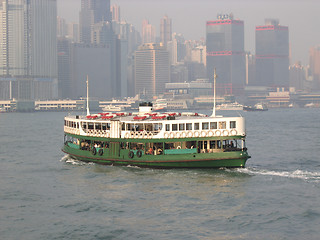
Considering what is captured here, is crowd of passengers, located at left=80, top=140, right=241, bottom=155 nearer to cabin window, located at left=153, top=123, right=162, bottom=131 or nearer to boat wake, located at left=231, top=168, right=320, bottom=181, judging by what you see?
cabin window, located at left=153, top=123, right=162, bottom=131

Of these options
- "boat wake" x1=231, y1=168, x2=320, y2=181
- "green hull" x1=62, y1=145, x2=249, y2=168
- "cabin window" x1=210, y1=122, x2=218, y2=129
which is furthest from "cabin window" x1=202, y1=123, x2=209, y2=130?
"boat wake" x1=231, y1=168, x2=320, y2=181

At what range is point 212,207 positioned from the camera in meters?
37.7

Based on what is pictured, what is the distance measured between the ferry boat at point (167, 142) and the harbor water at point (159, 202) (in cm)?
82

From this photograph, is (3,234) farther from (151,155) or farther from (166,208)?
(151,155)

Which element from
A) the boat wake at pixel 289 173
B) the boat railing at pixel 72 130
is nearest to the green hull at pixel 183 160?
the boat wake at pixel 289 173

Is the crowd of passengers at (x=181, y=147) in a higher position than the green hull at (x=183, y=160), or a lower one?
higher

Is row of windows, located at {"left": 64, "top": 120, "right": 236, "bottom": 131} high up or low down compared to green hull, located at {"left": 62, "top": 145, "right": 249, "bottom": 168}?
up

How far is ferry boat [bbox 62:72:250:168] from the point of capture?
47.5 m

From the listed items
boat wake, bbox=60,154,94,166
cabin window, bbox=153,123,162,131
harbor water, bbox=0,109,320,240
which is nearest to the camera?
harbor water, bbox=0,109,320,240

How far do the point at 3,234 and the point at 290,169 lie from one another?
27269 mm

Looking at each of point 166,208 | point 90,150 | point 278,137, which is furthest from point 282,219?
point 278,137

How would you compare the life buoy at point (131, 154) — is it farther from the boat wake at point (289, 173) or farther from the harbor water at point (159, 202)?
the boat wake at point (289, 173)

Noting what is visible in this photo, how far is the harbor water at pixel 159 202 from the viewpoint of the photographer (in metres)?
33.2

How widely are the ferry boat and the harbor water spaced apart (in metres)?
0.82
